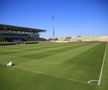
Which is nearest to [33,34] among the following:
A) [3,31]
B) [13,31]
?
[13,31]

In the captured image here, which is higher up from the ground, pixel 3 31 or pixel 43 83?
pixel 3 31

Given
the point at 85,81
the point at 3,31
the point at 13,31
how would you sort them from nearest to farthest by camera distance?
the point at 85,81 < the point at 3,31 < the point at 13,31

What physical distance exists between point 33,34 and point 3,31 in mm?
28750

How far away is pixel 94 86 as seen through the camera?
7.20 meters

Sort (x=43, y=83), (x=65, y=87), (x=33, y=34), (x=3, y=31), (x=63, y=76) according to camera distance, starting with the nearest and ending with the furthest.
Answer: (x=65, y=87) < (x=43, y=83) < (x=63, y=76) < (x=3, y=31) < (x=33, y=34)

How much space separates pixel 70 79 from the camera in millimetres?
8203

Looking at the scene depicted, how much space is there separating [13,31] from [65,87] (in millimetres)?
81040

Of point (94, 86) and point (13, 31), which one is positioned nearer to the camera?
point (94, 86)

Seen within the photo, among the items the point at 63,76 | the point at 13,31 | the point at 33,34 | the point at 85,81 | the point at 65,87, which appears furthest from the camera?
the point at 33,34

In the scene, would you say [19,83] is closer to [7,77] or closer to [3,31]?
[7,77]

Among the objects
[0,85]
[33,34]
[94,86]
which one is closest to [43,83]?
[0,85]

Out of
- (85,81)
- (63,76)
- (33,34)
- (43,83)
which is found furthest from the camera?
(33,34)

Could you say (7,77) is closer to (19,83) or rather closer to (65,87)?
(19,83)

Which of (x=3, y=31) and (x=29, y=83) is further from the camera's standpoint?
(x=3, y=31)
